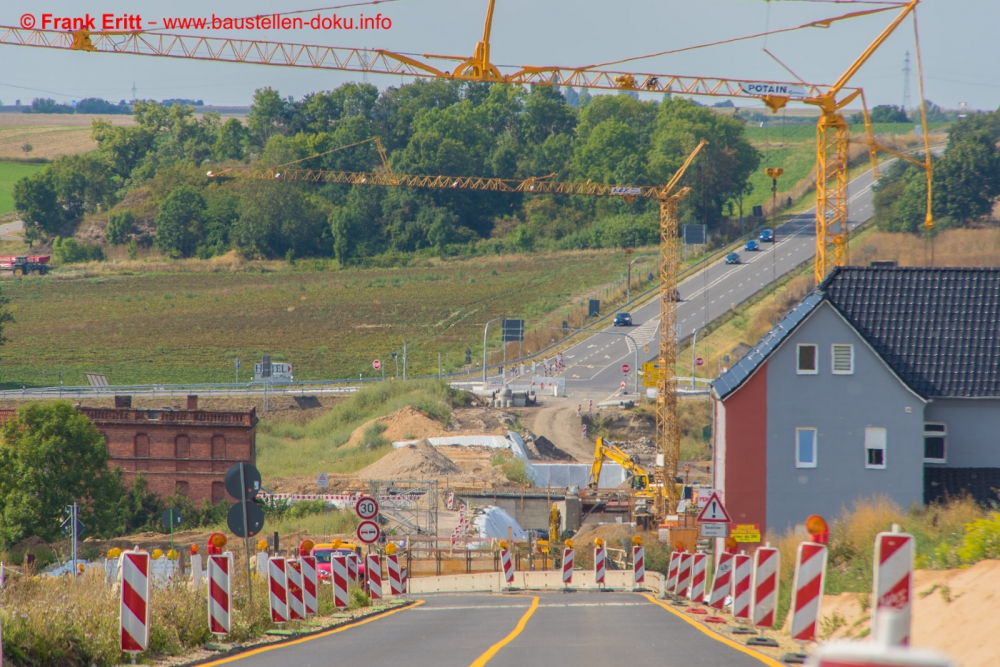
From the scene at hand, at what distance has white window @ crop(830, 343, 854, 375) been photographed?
108 ft

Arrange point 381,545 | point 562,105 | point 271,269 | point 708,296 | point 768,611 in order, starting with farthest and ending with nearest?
point 562,105, point 271,269, point 708,296, point 381,545, point 768,611

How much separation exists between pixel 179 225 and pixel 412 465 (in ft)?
314

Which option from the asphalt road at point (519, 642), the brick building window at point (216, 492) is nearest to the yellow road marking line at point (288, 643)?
the asphalt road at point (519, 642)

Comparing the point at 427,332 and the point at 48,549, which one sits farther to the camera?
the point at 427,332

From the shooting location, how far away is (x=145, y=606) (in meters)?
11.3

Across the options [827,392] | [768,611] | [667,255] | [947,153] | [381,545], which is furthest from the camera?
[947,153]

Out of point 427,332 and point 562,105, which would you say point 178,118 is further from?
point 427,332

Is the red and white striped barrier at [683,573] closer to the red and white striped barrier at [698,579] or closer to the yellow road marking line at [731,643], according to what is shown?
the red and white striped barrier at [698,579]

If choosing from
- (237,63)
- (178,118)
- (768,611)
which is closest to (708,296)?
(237,63)

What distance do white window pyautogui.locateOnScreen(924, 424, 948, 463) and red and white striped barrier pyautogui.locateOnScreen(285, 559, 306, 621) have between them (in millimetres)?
22237

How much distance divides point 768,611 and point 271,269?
12994 centimetres

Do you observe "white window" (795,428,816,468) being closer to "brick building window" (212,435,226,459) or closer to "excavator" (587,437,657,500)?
"excavator" (587,437,657,500)

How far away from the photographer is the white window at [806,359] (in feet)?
109

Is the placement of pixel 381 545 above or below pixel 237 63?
below
